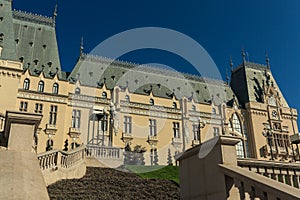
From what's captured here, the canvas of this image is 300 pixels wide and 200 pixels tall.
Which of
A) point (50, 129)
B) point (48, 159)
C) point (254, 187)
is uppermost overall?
point (50, 129)

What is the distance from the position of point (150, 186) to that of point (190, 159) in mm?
11430

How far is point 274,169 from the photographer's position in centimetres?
780

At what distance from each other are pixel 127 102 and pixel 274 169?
41773mm

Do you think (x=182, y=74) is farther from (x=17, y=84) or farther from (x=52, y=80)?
(x=17, y=84)

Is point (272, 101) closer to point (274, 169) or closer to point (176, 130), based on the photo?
point (176, 130)

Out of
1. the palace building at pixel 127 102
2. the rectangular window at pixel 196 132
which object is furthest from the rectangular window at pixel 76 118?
the rectangular window at pixel 196 132

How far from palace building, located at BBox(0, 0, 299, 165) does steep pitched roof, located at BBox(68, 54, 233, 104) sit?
165 mm

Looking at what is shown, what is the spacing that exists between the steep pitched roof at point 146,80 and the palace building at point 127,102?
0.54 ft

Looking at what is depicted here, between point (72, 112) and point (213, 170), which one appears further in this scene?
point (72, 112)

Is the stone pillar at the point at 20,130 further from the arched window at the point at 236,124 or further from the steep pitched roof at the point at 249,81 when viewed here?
the steep pitched roof at the point at 249,81

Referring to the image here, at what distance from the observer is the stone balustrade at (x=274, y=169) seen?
779 cm

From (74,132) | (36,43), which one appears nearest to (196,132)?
(74,132)

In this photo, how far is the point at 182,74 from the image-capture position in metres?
63.9

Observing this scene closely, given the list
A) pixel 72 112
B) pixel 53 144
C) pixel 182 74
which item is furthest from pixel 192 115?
pixel 53 144
